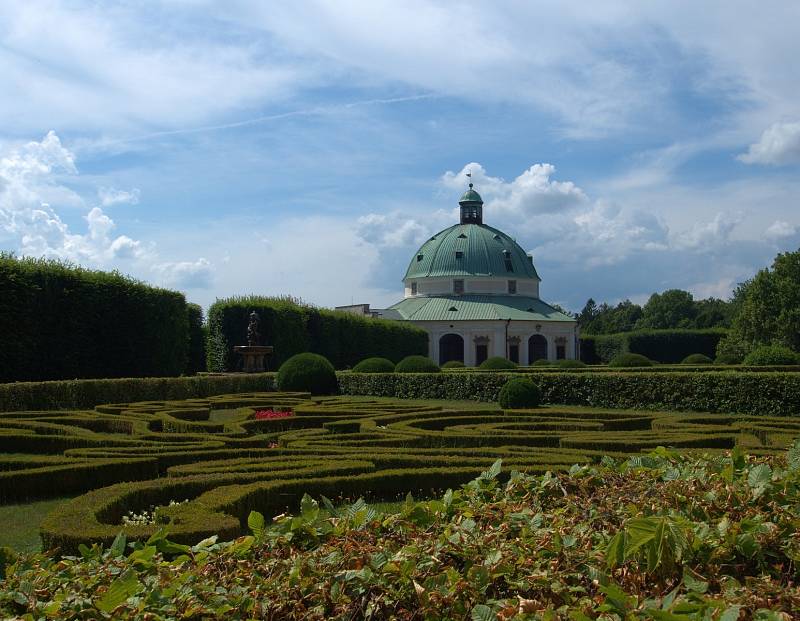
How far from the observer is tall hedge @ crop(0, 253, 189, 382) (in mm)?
21312

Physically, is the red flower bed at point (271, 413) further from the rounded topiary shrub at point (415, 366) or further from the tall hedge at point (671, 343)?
the tall hedge at point (671, 343)

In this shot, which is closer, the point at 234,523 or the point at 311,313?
the point at 234,523

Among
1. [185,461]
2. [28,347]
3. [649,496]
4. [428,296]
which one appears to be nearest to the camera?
[649,496]

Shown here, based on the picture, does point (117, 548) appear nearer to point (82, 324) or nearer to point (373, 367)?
point (82, 324)

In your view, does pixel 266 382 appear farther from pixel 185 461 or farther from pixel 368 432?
pixel 185 461

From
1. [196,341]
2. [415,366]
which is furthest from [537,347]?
[415,366]

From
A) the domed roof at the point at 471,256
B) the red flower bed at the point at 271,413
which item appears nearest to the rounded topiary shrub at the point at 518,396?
the red flower bed at the point at 271,413

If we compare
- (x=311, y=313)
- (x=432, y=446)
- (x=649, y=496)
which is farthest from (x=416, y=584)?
(x=311, y=313)

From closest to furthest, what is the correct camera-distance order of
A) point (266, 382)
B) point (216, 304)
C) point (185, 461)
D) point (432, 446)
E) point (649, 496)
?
point (649, 496) → point (185, 461) → point (432, 446) → point (266, 382) → point (216, 304)

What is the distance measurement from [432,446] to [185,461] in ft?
10.1

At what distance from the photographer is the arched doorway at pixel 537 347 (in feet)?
192

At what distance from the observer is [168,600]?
2.76m

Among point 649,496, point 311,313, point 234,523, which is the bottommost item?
point 234,523

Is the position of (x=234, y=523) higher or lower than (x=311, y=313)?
lower
